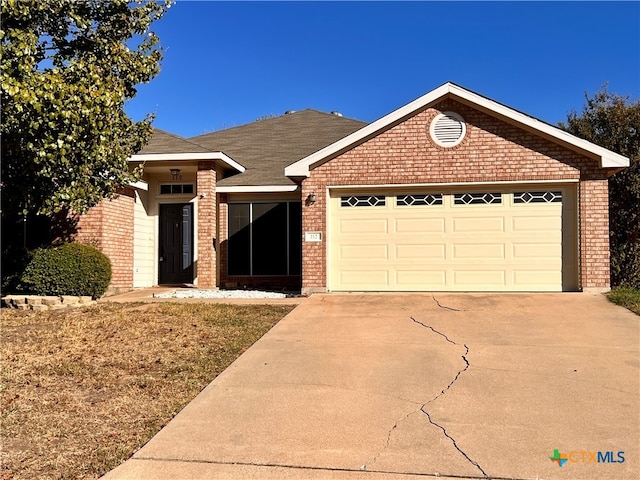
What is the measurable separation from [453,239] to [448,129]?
92.3 inches

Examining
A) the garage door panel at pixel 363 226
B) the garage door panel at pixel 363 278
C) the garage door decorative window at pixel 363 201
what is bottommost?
the garage door panel at pixel 363 278

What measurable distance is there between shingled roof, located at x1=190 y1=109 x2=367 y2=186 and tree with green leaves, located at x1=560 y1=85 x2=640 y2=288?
7502mm

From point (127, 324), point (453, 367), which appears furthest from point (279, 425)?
point (127, 324)

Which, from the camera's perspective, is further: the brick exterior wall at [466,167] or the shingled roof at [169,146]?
the shingled roof at [169,146]

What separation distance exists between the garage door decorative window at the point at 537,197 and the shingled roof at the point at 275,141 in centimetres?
543

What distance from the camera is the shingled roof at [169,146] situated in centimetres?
1283

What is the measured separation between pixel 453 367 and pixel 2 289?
968cm

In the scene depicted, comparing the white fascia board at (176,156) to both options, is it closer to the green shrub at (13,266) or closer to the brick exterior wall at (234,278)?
the brick exterior wall at (234,278)

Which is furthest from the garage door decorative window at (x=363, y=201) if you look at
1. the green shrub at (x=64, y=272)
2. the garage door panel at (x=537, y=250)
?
the green shrub at (x=64, y=272)

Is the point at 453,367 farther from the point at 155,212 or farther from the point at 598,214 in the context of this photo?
the point at 155,212

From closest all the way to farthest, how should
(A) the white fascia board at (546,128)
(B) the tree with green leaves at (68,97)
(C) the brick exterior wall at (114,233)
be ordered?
(B) the tree with green leaves at (68,97) < (A) the white fascia board at (546,128) < (C) the brick exterior wall at (114,233)

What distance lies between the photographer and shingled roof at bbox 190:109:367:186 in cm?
1369

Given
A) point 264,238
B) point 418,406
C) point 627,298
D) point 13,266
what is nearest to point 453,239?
point 627,298

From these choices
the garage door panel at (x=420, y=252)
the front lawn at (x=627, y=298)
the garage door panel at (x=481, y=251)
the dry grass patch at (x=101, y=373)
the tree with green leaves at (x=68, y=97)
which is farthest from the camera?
the garage door panel at (x=420, y=252)
